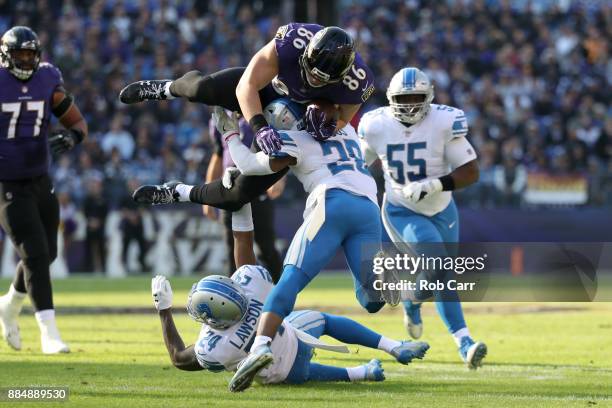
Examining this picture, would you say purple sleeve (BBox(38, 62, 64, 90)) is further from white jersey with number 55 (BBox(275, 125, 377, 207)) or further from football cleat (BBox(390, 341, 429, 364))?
football cleat (BBox(390, 341, 429, 364))

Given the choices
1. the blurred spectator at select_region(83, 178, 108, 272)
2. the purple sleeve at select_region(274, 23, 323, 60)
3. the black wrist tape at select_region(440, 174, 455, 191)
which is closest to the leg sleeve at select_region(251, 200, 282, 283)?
the black wrist tape at select_region(440, 174, 455, 191)

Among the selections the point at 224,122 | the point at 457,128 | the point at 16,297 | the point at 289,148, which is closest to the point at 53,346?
the point at 16,297

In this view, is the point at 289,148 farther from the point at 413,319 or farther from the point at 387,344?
the point at 413,319

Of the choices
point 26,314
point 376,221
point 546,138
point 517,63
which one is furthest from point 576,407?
point 517,63

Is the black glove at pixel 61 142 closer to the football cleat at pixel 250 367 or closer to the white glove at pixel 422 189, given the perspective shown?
the white glove at pixel 422 189

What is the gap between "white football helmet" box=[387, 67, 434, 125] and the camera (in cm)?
834

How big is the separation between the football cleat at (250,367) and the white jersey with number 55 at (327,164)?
3.73ft

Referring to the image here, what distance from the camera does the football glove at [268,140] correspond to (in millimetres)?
6609

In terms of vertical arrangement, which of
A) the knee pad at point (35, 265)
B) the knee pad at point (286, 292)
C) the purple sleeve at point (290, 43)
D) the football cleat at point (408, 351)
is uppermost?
the purple sleeve at point (290, 43)

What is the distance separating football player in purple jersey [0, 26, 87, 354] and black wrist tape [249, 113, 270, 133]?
240 cm

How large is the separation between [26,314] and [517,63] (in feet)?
41.9

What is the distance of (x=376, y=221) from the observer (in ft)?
22.4

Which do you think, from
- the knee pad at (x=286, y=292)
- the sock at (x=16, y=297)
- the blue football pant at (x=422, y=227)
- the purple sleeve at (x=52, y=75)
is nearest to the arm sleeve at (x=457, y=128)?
the blue football pant at (x=422, y=227)

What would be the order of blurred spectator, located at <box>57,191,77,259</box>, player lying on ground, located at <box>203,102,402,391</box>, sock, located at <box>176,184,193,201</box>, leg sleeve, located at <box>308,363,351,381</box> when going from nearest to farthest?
player lying on ground, located at <box>203,102,402,391</box> → leg sleeve, located at <box>308,363,351,381</box> → sock, located at <box>176,184,193,201</box> → blurred spectator, located at <box>57,191,77,259</box>
